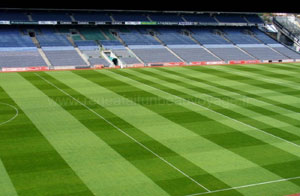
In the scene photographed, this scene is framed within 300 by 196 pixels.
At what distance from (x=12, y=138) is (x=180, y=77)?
1089 inches

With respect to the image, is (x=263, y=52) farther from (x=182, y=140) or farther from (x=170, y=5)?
(x=170, y=5)

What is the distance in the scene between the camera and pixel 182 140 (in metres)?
22.5

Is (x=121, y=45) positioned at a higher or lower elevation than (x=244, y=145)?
higher

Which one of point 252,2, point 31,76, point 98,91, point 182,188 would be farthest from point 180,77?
point 252,2

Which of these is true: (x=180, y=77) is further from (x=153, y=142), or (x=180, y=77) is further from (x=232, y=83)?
(x=153, y=142)

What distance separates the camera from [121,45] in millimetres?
61656

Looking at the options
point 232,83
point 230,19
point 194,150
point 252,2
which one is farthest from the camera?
point 230,19

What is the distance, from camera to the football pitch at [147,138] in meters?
16.6

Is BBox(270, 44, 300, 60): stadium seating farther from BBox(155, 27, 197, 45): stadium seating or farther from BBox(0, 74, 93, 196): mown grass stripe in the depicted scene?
BBox(0, 74, 93, 196): mown grass stripe

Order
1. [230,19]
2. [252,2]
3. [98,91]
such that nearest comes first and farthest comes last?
[252,2] → [98,91] → [230,19]

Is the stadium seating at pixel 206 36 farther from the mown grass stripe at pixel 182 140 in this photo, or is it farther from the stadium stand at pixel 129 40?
the mown grass stripe at pixel 182 140

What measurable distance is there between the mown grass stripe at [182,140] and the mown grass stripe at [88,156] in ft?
10.6

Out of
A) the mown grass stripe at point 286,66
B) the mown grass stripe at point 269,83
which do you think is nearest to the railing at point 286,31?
the mown grass stripe at point 286,66

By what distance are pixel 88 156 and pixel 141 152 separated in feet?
9.88
